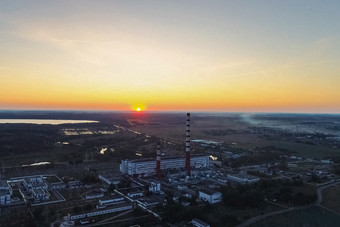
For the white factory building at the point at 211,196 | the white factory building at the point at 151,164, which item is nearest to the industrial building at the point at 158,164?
the white factory building at the point at 151,164

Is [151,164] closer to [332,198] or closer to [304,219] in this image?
[304,219]

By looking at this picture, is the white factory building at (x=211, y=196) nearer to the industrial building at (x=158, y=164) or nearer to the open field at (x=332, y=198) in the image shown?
the open field at (x=332, y=198)

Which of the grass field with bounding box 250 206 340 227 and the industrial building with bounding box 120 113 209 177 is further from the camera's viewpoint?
the industrial building with bounding box 120 113 209 177

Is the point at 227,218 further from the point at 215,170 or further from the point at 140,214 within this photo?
the point at 215,170

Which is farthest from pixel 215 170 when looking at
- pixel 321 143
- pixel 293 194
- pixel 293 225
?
pixel 321 143

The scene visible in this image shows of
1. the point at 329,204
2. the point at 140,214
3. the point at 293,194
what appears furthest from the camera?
the point at 293,194

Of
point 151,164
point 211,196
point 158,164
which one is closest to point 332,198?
point 211,196

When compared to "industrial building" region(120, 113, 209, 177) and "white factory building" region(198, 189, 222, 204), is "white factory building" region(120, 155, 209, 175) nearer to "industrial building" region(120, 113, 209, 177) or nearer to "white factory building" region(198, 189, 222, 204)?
"industrial building" region(120, 113, 209, 177)

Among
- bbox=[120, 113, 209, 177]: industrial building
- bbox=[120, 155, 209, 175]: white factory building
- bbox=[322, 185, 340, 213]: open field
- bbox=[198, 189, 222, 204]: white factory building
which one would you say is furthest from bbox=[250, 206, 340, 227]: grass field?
bbox=[120, 155, 209, 175]: white factory building
